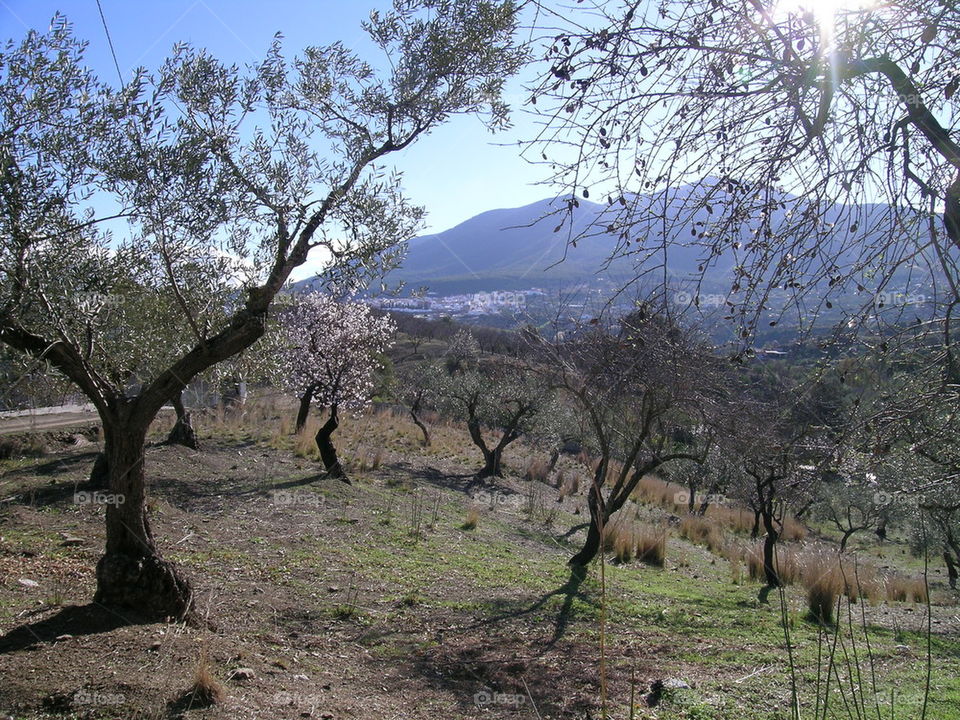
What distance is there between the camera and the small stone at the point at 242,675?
473 centimetres

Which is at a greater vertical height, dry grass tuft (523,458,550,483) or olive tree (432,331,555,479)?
olive tree (432,331,555,479)

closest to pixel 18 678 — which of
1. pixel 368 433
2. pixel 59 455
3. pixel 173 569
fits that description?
pixel 173 569

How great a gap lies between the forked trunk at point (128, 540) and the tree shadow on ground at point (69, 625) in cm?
10

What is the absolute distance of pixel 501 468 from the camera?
22859 millimetres

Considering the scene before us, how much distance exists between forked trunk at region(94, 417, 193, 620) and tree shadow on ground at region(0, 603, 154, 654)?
103 millimetres

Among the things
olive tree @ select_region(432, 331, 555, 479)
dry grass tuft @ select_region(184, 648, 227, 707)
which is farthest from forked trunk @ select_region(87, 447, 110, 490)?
olive tree @ select_region(432, 331, 555, 479)

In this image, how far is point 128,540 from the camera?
5398 millimetres

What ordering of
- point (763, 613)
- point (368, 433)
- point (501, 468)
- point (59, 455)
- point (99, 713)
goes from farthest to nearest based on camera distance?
1. point (368, 433)
2. point (501, 468)
3. point (59, 455)
4. point (763, 613)
5. point (99, 713)

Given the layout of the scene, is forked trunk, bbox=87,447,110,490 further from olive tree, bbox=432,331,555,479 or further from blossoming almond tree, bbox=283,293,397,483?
olive tree, bbox=432,331,555,479

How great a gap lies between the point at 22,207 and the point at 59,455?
10454mm

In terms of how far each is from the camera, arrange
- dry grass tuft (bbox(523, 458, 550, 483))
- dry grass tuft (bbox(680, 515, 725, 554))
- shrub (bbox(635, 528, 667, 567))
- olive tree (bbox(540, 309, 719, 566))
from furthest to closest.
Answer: dry grass tuft (bbox(523, 458, 550, 483)), dry grass tuft (bbox(680, 515, 725, 554)), shrub (bbox(635, 528, 667, 567)), olive tree (bbox(540, 309, 719, 566))

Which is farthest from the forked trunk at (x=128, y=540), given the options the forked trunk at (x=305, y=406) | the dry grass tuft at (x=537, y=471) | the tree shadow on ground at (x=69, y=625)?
the dry grass tuft at (x=537, y=471)

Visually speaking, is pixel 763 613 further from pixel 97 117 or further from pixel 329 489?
pixel 97 117

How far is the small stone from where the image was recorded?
473 centimetres
